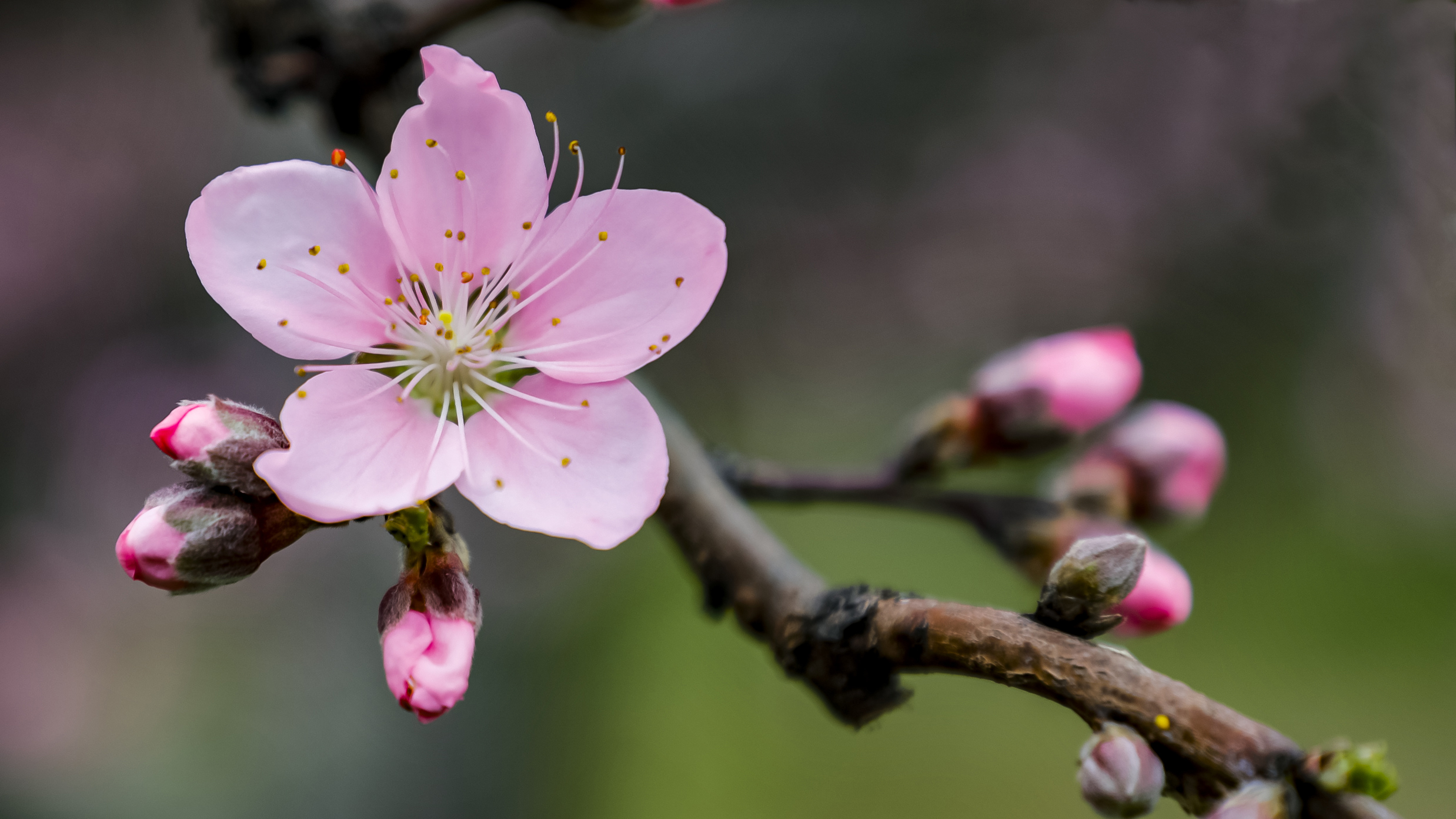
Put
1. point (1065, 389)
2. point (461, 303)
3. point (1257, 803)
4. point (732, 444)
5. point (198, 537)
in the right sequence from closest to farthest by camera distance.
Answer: point (1257, 803)
point (198, 537)
point (461, 303)
point (1065, 389)
point (732, 444)

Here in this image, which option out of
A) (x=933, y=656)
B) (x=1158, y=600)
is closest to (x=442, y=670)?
(x=933, y=656)

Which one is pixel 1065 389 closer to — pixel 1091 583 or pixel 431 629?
pixel 1091 583

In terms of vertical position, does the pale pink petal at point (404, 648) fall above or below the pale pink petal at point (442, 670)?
below

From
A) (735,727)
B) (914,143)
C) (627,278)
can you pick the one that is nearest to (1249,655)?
(735,727)

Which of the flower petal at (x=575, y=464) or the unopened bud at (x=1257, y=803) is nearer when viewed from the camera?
the unopened bud at (x=1257, y=803)

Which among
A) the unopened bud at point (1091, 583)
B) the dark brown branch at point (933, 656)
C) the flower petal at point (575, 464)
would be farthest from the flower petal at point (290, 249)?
the unopened bud at point (1091, 583)

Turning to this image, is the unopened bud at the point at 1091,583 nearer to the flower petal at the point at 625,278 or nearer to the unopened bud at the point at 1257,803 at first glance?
the unopened bud at the point at 1257,803

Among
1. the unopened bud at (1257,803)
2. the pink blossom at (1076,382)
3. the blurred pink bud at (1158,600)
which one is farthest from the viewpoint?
the pink blossom at (1076,382)
